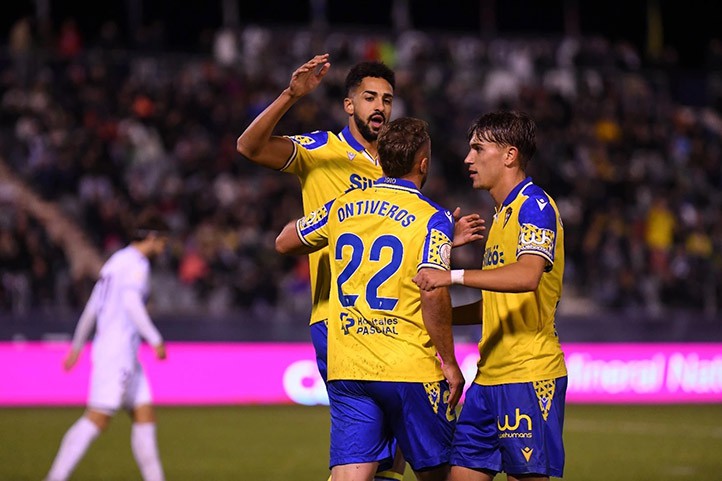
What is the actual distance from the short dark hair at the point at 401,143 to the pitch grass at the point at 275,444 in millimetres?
5335

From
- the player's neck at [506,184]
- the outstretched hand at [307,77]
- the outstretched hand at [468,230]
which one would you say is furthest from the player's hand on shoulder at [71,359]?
the player's neck at [506,184]

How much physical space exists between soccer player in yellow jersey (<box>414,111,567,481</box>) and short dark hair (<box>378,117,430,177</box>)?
360mm

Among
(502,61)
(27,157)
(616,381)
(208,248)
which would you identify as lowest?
(616,381)

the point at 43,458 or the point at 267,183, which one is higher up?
the point at 267,183

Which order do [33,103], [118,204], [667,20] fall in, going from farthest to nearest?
[667,20]
[33,103]
[118,204]

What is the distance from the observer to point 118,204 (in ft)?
62.5

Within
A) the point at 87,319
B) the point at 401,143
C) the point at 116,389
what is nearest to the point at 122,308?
the point at 87,319

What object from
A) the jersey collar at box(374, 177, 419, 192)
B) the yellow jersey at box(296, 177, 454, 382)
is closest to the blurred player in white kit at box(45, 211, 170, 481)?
the yellow jersey at box(296, 177, 454, 382)

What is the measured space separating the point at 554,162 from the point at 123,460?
1340cm

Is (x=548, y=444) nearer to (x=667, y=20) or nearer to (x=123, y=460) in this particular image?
(x=123, y=460)

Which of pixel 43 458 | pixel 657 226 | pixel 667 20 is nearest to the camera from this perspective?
pixel 43 458

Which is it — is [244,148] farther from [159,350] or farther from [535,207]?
[159,350]

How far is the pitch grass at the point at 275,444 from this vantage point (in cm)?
1113

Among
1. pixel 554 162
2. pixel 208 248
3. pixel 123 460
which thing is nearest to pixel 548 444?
pixel 123 460
